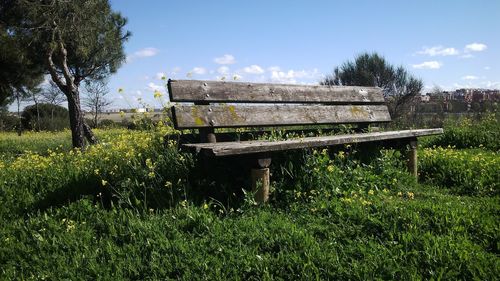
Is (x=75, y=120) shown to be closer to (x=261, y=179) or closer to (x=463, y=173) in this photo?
(x=261, y=179)

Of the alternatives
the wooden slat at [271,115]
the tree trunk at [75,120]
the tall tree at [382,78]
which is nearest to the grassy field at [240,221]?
the wooden slat at [271,115]

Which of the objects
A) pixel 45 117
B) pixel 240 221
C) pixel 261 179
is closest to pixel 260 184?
pixel 261 179

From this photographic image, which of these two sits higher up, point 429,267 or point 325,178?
point 325,178

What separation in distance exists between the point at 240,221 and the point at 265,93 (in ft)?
6.96

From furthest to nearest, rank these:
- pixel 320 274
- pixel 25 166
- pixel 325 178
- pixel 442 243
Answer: pixel 25 166 → pixel 325 178 → pixel 442 243 → pixel 320 274

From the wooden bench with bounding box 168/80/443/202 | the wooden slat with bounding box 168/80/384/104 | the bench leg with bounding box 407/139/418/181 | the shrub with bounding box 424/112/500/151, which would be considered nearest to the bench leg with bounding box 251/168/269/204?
the wooden bench with bounding box 168/80/443/202

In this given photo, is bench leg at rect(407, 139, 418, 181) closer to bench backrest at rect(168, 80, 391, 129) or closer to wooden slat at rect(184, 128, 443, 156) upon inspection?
wooden slat at rect(184, 128, 443, 156)

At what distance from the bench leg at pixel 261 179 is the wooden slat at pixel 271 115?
862 mm

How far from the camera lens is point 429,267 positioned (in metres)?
2.56

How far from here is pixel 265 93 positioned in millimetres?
5020

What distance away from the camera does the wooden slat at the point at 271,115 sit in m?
4.20

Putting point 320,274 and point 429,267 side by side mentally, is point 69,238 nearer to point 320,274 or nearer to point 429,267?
point 320,274

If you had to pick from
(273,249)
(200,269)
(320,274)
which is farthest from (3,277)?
(320,274)

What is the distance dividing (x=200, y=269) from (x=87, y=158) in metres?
3.49
